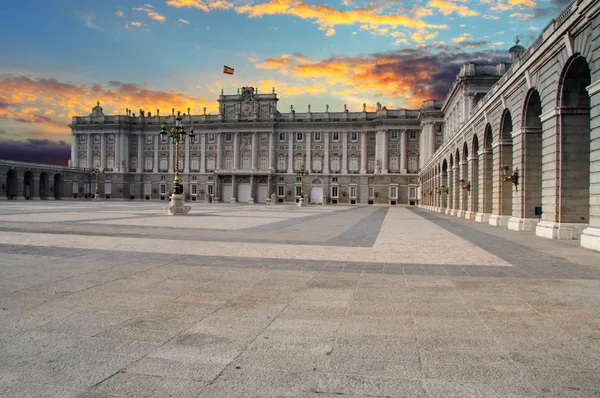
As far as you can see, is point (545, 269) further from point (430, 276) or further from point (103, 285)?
point (103, 285)

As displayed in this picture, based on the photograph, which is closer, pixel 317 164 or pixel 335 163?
A: pixel 335 163

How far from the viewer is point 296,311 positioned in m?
5.42

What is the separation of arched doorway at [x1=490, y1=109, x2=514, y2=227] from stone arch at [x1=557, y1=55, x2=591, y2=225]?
22.4 feet

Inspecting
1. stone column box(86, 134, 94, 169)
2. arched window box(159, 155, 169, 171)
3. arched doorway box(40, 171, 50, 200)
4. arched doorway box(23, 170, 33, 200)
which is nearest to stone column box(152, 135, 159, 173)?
arched window box(159, 155, 169, 171)

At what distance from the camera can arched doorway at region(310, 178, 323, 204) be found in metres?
83.8

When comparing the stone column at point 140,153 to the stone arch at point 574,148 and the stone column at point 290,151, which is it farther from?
the stone arch at point 574,148

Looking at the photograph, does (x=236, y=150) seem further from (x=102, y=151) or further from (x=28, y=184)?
(x=28, y=184)

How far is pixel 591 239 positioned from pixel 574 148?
486 centimetres

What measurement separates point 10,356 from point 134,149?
95562mm

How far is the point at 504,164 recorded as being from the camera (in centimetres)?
2259

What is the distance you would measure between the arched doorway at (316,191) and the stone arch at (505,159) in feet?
201

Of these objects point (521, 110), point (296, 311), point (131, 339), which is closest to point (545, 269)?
point (296, 311)

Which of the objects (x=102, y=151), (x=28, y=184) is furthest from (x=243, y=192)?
(x=28, y=184)

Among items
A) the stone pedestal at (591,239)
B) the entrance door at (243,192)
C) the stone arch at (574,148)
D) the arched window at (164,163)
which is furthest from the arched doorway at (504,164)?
the arched window at (164,163)
